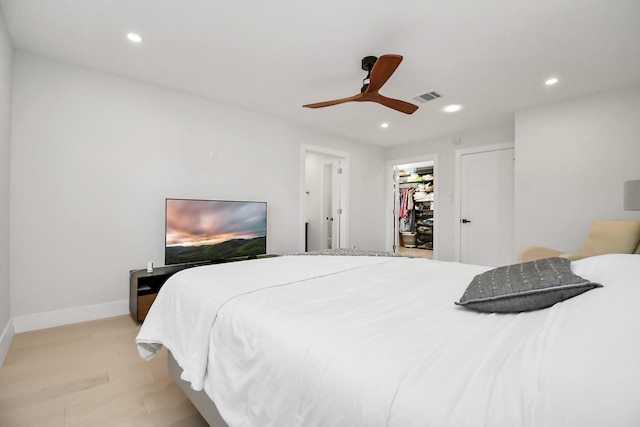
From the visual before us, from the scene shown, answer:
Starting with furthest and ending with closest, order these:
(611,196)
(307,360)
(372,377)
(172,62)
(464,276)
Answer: (611,196), (172,62), (464,276), (307,360), (372,377)

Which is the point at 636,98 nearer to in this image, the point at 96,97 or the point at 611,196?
the point at 611,196

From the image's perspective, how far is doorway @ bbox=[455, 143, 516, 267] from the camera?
434cm

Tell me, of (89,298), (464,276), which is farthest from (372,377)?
(89,298)

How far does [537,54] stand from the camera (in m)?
2.49

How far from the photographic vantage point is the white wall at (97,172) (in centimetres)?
256

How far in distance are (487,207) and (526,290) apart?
408 cm

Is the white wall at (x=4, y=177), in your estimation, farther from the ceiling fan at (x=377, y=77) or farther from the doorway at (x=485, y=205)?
the doorway at (x=485, y=205)

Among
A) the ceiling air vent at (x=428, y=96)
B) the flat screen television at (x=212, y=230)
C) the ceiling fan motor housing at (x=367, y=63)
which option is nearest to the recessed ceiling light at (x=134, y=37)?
the flat screen television at (x=212, y=230)

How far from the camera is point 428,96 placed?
3.38m

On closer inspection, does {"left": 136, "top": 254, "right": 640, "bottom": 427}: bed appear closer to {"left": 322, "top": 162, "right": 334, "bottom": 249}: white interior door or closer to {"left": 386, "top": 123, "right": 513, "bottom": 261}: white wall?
{"left": 386, "top": 123, "right": 513, "bottom": 261}: white wall

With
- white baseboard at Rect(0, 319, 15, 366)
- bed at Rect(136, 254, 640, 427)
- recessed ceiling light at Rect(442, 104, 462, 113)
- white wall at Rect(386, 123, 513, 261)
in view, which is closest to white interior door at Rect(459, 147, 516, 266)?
white wall at Rect(386, 123, 513, 261)

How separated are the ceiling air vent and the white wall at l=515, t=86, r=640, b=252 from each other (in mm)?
1293

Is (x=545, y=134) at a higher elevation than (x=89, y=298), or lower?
higher

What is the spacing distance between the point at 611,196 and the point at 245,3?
4.01m
